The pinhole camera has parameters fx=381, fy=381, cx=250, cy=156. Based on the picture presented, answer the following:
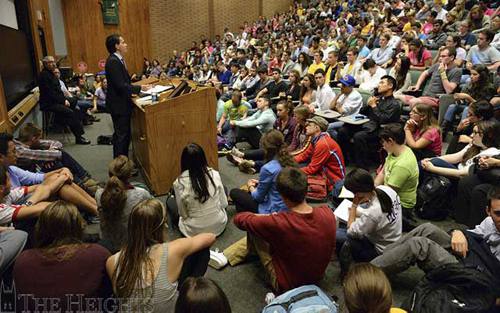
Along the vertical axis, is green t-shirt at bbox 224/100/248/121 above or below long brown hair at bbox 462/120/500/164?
below

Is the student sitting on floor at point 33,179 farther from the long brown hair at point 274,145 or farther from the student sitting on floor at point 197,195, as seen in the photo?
the long brown hair at point 274,145

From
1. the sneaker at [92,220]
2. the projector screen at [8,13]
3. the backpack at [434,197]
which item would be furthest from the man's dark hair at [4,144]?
the projector screen at [8,13]

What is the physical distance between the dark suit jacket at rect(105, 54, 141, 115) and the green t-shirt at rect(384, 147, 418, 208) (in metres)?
2.69

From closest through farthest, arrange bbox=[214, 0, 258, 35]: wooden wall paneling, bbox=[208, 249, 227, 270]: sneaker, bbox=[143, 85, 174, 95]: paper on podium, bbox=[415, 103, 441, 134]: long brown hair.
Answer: bbox=[208, 249, 227, 270]: sneaker
bbox=[415, 103, 441, 134]: long brown hair
bbox=[143, 85, 174, 95]: paper on podium
bbox=[214, 0, 258, 35]: wooden wall paneling

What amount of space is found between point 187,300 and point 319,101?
445 centimetres

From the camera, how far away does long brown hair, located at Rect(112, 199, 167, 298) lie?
164 centimetres

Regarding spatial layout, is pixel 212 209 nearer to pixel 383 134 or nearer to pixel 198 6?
pixel 383 134

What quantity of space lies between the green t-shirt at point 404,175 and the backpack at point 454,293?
115cm

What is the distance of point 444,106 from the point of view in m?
4.88

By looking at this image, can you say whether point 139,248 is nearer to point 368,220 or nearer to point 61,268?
point 61,268

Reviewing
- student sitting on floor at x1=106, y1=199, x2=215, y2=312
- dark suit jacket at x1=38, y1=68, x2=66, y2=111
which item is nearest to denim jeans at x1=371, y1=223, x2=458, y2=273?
student sitting on floor at x1=106, y1=199, x2=215, y2=312

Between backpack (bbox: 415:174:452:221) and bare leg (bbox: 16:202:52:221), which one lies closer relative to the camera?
bare leg (bbox: 16:202:52:221)

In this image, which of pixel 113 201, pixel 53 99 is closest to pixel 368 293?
pixel 113 201

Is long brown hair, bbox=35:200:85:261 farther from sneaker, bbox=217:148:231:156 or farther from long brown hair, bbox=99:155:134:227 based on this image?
sneaker, bbox=217:148:231:156
